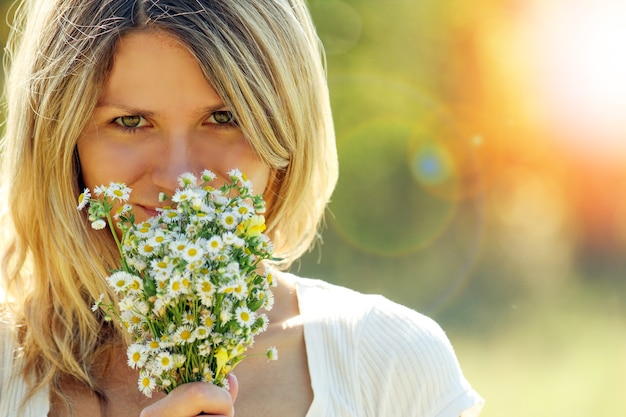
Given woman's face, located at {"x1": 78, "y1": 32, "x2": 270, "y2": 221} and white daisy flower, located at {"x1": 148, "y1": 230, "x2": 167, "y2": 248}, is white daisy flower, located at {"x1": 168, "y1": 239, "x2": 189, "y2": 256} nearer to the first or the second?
white daisy flower, located at {"x1": 148, "y1": 230, "x2": 167, "y2": 248}

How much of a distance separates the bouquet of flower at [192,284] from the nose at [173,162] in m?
0.39

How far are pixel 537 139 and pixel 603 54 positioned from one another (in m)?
1.13

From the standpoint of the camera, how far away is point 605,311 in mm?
8500

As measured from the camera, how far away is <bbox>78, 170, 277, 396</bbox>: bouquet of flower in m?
1.72

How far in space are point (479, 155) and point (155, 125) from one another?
7.80m

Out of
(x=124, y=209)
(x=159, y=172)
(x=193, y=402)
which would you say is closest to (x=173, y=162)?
(x=159, y=172)

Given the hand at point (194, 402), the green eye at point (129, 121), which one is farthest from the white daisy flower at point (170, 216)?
the green eye at point (129, 121)

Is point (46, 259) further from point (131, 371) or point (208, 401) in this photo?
point (208, 401)

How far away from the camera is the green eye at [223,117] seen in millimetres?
2344

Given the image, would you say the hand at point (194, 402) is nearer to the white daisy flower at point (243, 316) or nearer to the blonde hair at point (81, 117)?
the white daisy flower at point (243, 316)

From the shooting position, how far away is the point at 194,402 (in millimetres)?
1782

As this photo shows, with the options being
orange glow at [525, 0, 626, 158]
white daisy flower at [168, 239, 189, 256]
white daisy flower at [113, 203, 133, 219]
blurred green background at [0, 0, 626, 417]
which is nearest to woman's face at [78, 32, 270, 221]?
white daisy flower at [113, 203, 133, 219]

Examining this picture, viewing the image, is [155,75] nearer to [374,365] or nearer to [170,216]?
[170,216]

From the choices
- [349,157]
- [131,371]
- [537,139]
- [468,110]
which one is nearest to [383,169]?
[349,157]
